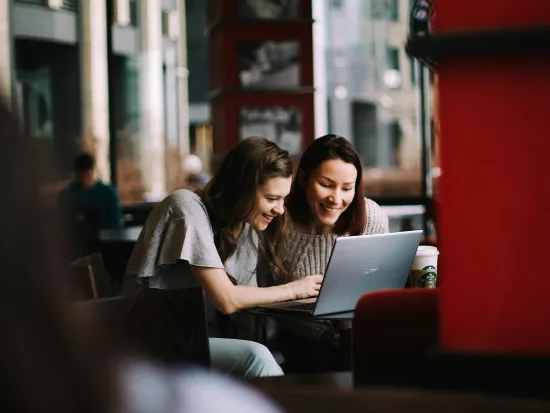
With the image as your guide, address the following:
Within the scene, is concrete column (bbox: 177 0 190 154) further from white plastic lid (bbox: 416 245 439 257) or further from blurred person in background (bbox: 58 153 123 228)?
white plastic lid (bbox: 416 245 439 257)

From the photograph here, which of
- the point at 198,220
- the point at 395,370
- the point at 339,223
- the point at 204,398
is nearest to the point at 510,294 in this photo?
the point at 204,398

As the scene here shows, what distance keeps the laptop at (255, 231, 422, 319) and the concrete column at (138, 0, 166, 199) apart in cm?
583

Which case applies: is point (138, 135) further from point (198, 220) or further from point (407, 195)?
point (198, 220)

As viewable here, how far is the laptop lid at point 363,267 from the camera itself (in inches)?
116

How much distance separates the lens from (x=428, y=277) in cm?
316

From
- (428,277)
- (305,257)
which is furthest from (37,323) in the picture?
(305,257)

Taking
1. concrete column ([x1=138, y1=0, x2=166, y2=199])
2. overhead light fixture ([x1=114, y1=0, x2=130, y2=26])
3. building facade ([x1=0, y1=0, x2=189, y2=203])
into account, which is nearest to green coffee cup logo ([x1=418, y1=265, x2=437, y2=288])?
building facade ([x1=0, y1=0, x2=189, y2=203])

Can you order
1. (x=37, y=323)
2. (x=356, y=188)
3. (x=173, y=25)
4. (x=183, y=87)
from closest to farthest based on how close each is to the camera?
(x=37, y=323)
(x=356, y=188)
(x=173, y=25)
(x=183, y=87)

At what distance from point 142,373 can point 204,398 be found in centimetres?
14

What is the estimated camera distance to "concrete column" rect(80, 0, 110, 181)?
8570mm

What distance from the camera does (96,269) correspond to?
3270mm

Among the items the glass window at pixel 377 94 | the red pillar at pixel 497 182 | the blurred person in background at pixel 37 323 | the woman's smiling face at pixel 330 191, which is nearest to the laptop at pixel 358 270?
the woman's smiling face at pixel 330 191

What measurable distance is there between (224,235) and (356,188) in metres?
0.77

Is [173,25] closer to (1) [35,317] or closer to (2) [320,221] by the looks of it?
(2) [320,221]
